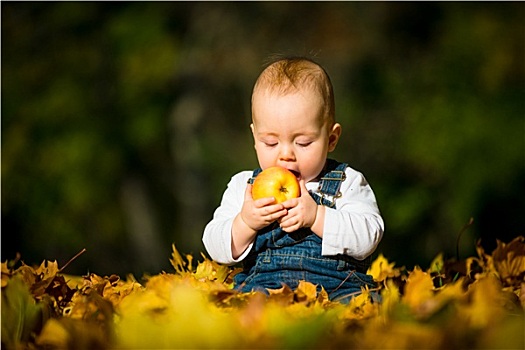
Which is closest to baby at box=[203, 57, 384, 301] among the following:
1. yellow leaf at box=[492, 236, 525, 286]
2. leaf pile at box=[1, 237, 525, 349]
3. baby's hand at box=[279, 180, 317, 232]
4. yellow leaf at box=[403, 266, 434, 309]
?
baby's hand at box=[279, 180, 317, 232]

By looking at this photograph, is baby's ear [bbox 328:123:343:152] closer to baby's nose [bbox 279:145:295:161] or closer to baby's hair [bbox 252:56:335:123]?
baby's hair [bbox 252:56:335:123]

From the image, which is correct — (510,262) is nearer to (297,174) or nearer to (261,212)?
(297,174)

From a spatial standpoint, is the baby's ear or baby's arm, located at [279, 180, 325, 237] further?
the baby's ear

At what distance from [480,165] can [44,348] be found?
373 cm

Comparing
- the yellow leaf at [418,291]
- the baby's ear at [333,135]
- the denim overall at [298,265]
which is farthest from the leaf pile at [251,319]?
the baby's ear at [333,135]

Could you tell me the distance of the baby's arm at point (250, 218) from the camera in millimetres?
1743

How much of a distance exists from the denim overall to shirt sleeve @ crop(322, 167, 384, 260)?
0.11 feet

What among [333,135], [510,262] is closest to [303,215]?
[333,135]

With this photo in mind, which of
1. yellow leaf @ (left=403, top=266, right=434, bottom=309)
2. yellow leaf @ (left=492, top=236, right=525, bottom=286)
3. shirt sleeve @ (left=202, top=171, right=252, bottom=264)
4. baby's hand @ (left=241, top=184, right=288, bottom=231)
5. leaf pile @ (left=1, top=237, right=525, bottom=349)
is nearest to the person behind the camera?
leaf pile @ (left=1, top=237, right=525, bottom=349)

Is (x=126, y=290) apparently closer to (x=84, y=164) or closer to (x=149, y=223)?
(x=84, y=164)

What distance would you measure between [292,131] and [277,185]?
135 millimetres

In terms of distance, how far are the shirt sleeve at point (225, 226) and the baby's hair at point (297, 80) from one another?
0.25 metres

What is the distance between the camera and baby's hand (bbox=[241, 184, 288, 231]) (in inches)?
68.5

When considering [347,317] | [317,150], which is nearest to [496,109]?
[317,150]
